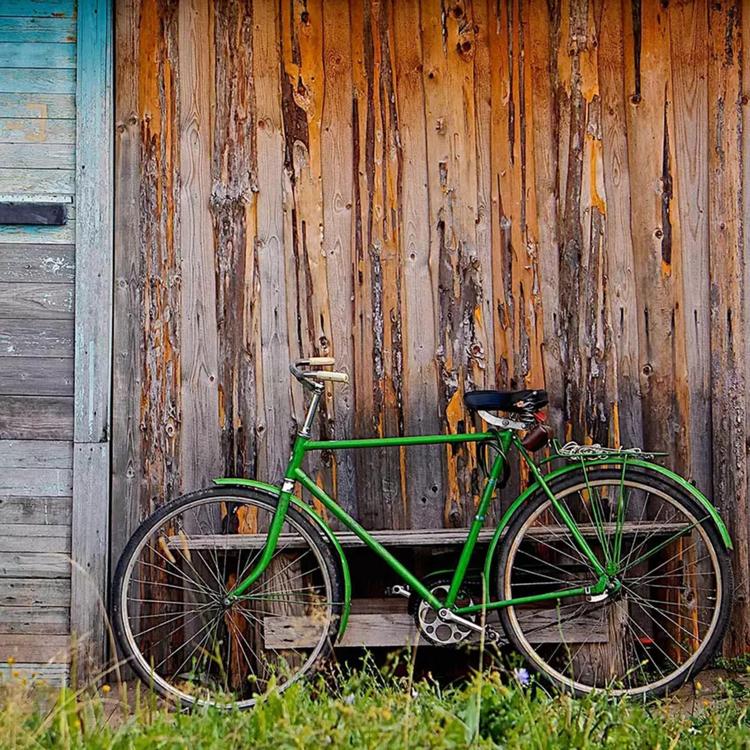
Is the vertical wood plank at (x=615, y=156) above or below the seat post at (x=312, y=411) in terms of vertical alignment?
above

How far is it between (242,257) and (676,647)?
249 centimetres

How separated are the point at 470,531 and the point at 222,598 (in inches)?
39.2

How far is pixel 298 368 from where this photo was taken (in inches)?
179

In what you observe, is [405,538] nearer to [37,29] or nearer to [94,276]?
[94,276]

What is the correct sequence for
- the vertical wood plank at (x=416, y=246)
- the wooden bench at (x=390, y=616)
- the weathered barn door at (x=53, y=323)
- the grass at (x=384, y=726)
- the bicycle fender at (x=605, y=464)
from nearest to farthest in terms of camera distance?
the grass at (x=384, y=726), the bicycle fender at (x=605, y=464), the wooden bench at (x=390, y=616), the weathered barn door at (x=53, y=323), the vertical wood plank at (x=416, y=246)

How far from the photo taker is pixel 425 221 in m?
4.87

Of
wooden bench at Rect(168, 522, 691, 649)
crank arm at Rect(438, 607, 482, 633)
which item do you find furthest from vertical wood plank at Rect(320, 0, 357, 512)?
crank arm at Rect(438, 607, 482, 633)

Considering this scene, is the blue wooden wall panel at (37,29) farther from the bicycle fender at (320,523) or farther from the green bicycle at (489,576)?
the bicycle fender at (320,523)

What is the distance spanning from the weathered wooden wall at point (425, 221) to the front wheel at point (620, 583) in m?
0.26

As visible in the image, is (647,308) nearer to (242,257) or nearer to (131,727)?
(242,257)

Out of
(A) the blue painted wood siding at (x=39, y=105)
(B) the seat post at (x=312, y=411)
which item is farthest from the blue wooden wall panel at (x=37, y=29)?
(B) the seat post at (x=312, y=411)

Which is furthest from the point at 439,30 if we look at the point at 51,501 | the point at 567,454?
the point at 51,501

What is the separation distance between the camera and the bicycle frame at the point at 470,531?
431cm

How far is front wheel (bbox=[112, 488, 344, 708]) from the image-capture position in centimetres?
432
